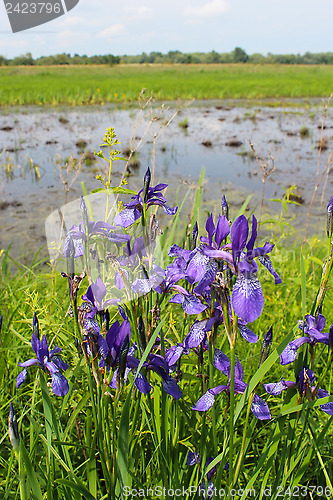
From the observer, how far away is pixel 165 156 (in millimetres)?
8789

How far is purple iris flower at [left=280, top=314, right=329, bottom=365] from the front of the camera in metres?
1.01

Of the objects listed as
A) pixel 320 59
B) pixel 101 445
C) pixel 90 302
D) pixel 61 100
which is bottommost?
pixel 101 445

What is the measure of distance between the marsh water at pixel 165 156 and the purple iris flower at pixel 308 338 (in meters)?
1.25

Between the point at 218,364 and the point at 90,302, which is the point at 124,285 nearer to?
the point at 90,302

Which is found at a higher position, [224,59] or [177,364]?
[224,59]

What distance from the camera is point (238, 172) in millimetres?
7828

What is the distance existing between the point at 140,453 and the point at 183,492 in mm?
206

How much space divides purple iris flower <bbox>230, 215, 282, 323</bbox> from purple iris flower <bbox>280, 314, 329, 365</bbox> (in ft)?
0.85

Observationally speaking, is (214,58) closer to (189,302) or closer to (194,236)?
(194,236)

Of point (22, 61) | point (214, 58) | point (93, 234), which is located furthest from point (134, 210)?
point (214, 58)

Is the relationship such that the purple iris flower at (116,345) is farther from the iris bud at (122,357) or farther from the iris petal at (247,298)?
the iris petal at (247,298)

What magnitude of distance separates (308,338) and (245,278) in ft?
1.18

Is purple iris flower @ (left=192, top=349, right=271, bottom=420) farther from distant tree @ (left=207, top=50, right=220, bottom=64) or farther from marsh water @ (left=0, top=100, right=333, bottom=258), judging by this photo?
distant tree @ (left=207, top=50, right=220, bottom=64)

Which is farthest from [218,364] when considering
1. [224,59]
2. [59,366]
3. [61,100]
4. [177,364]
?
[224,59]
